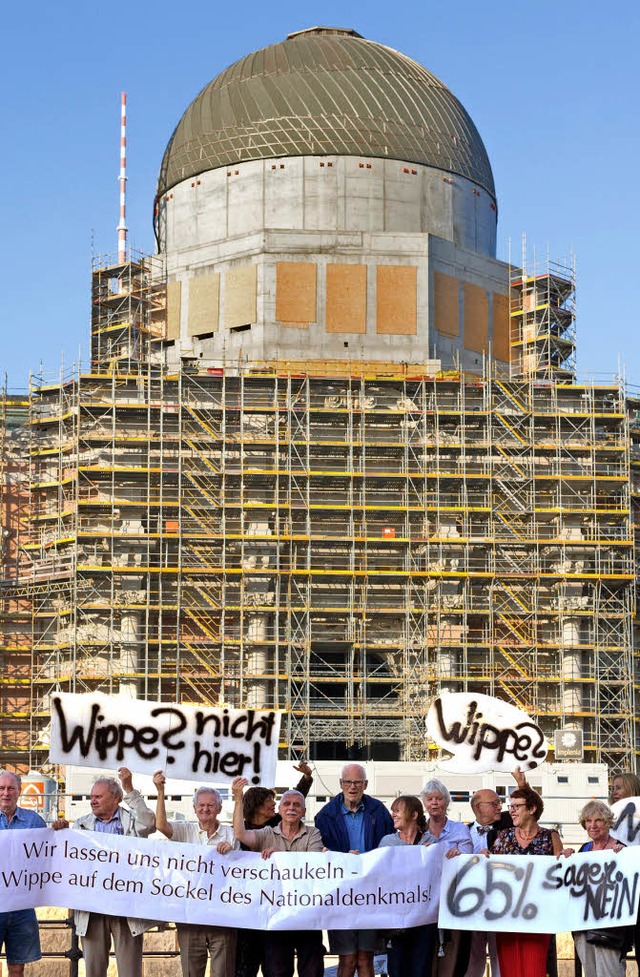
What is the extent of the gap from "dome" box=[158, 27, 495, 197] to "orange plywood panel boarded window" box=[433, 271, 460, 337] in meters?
4.81

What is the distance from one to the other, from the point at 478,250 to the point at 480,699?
4791 cm

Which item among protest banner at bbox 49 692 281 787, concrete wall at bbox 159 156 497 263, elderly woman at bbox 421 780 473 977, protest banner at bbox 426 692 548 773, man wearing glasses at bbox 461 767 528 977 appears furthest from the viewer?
concrete wall at bbox 159 156 497 263

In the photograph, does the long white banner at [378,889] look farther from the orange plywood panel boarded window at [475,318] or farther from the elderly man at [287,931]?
the orange plywood panel boarded window at [475,318]

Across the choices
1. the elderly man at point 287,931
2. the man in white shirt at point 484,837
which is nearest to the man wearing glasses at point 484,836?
the man in white shirt at point 484,837

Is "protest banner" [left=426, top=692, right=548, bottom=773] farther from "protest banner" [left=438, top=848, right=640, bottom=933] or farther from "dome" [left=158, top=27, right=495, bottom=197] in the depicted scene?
"dome" [left=158, top=27, right=495, bottom=197]

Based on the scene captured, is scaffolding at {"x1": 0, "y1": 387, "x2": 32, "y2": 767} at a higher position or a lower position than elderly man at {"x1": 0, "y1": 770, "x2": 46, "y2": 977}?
higher

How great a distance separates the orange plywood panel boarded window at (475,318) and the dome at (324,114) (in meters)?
Result: 4.82

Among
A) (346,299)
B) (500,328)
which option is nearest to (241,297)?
(346,299)

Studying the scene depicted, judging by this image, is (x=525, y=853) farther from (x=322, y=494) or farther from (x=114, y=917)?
(x=322, y=494)

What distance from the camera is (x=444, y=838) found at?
18594 millimetres

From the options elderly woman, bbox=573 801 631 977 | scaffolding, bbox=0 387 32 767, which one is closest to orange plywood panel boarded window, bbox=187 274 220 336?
scaffolding, bbox=0 387 32 767

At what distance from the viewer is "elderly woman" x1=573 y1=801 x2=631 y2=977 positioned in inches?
702

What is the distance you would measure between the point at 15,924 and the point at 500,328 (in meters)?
54.5

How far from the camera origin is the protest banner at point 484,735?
84.6 ft
